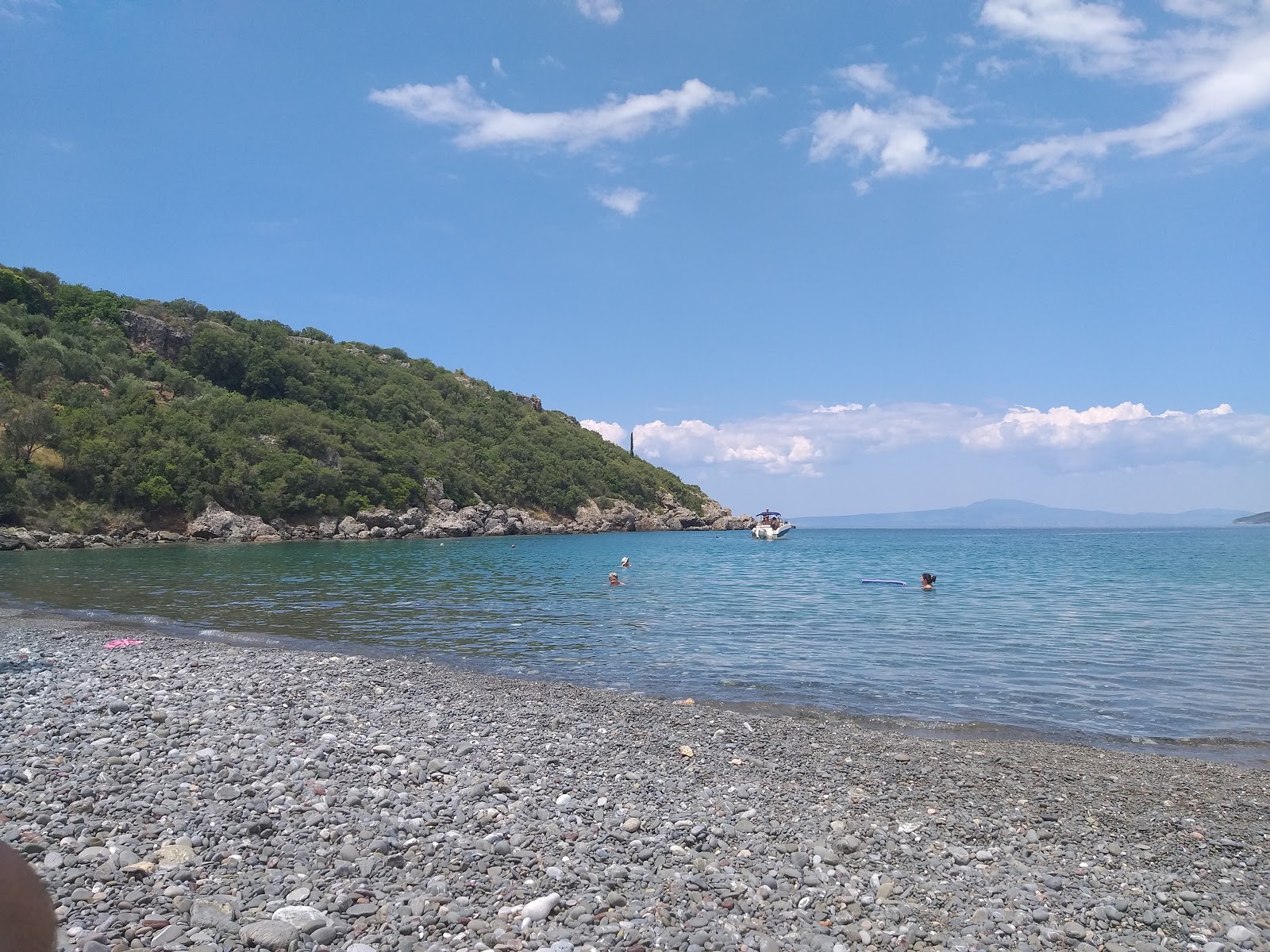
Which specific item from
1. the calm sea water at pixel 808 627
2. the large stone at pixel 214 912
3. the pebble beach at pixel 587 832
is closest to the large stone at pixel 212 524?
the calm sea water at pixel 808 627

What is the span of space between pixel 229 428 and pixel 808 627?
292 feet

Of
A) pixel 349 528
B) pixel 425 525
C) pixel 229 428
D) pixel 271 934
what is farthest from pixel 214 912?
pixel 425 525

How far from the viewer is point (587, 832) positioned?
7.13 m

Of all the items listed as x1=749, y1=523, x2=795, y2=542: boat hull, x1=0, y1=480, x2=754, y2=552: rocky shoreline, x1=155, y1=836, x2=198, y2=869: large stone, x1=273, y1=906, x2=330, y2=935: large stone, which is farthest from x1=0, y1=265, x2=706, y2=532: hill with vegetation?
x1=273, y1=906, x2=330, y2=935: large stone

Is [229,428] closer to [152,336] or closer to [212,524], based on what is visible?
[212,524]

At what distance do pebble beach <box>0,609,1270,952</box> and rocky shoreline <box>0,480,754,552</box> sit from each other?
6944 cm

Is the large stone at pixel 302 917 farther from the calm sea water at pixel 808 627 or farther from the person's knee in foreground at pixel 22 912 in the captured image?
the calm sea water at pixel 808 627

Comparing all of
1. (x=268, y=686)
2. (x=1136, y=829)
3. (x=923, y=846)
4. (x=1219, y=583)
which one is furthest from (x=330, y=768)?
(x=1219, y=583)

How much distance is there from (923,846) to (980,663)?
1293 cm

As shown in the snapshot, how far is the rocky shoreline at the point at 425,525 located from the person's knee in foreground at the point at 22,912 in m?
77.5

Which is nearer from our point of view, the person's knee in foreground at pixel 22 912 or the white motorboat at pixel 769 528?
the person's knee in foreground at pixel 22 912

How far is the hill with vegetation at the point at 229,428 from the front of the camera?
72750 mm

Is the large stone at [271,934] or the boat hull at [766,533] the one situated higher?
the large stone at [271,934]

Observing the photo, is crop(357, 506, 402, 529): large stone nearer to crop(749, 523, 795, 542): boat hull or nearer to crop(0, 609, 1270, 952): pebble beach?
crop(749, 523, 795, 542): boat hull
